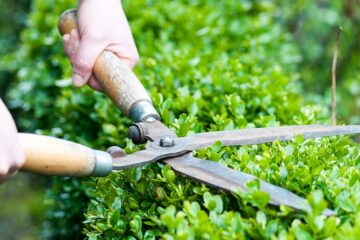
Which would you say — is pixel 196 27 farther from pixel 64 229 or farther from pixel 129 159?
pixel 129 159

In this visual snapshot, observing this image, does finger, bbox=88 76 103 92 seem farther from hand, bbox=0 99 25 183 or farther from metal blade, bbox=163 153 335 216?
hand, bbox=0 99 25 183

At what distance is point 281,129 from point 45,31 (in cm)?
260

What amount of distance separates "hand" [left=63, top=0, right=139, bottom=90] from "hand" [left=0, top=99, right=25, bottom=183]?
0.98 metres

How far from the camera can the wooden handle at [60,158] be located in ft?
6.66

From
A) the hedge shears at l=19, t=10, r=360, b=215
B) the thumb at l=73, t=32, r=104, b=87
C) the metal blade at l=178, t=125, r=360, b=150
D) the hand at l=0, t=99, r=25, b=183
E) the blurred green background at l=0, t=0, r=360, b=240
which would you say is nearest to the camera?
the hand at l=0, t=99, r=25, b=183

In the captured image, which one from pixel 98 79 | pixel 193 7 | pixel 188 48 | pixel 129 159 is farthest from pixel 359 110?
pixel 129 159

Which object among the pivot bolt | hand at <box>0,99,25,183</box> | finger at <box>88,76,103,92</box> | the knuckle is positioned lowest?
finger at <box>88,76,103,92</box>

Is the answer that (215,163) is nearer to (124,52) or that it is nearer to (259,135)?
(259,135)

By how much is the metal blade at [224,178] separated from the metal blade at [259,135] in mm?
92

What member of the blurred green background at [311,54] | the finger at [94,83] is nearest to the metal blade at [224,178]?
the finger at [94,83]

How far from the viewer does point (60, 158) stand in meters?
2.08

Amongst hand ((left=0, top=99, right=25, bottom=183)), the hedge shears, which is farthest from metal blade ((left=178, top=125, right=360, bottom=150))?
hand ((left=0, top=99, right=25, bottom=183))

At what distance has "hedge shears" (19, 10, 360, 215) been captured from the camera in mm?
2021

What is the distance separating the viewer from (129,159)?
2.21 metres
